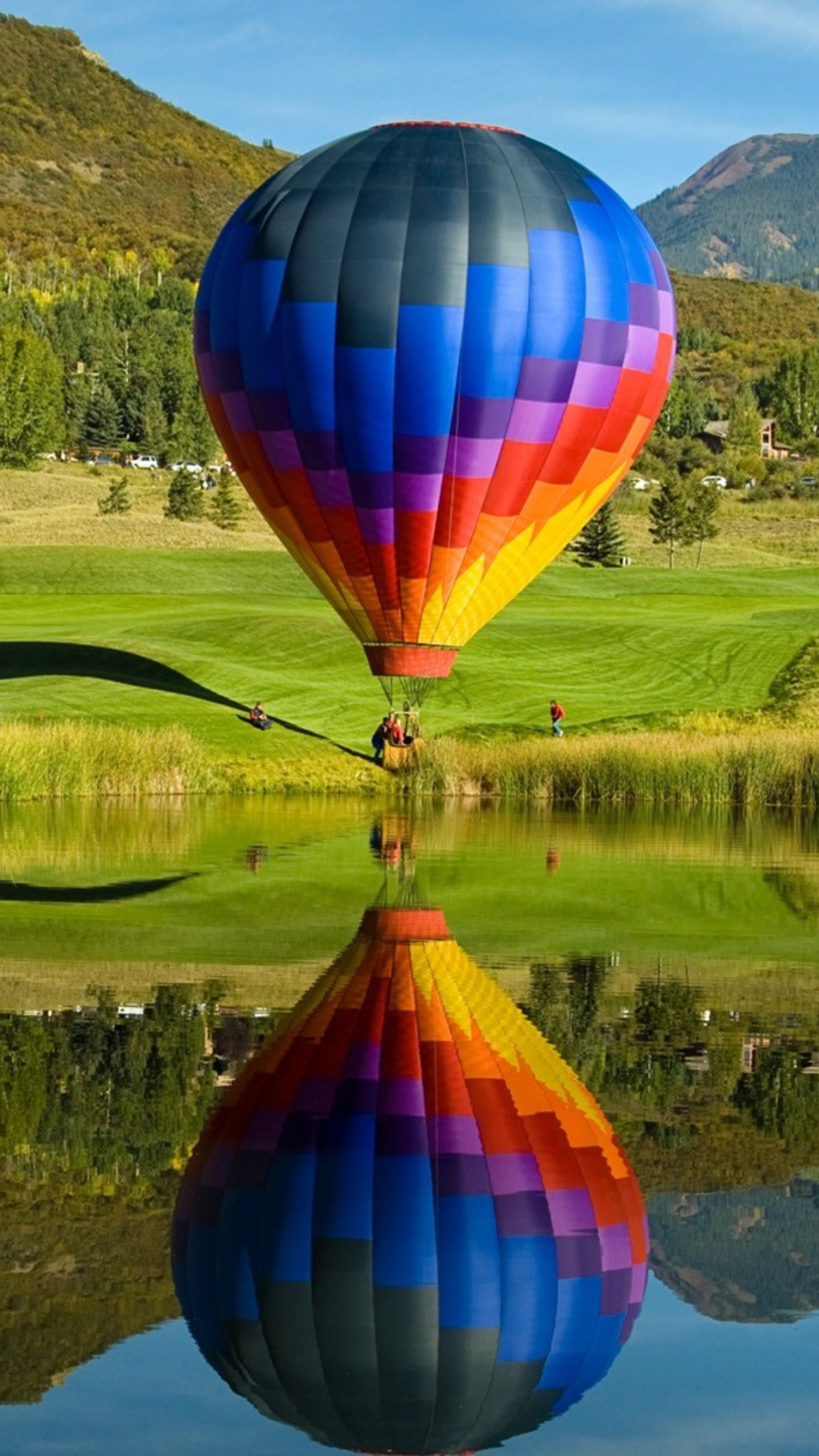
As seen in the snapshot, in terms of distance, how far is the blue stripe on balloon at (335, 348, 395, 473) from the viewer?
36219 millimetres

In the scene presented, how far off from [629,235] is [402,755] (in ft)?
35.8

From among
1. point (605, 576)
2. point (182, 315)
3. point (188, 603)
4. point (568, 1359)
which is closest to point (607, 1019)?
point (568, 1359)

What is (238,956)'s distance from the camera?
21203mm

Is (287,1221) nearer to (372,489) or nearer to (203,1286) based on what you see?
(203,1286)

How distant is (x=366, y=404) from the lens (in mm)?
36469

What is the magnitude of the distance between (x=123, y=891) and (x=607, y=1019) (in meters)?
9.97

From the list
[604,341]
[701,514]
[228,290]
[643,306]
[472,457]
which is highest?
[701,514]

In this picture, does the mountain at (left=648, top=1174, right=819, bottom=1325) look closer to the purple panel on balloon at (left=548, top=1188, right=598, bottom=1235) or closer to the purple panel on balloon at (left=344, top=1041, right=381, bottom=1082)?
the purple panel on balloon at (left=548, top=1188, right=598, bottom=1235)

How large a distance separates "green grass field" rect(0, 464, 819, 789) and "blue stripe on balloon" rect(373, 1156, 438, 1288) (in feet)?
105

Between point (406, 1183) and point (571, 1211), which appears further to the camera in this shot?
point (406, 1183)

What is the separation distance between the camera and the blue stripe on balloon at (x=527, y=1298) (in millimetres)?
9594

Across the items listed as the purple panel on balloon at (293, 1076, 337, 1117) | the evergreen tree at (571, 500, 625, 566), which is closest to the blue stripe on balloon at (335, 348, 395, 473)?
the purple panel on balloon at (293, 1076, 337, 1117)

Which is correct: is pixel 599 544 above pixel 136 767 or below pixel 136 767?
above

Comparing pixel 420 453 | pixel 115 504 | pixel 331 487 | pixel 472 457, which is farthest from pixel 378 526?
pixel 115 504
